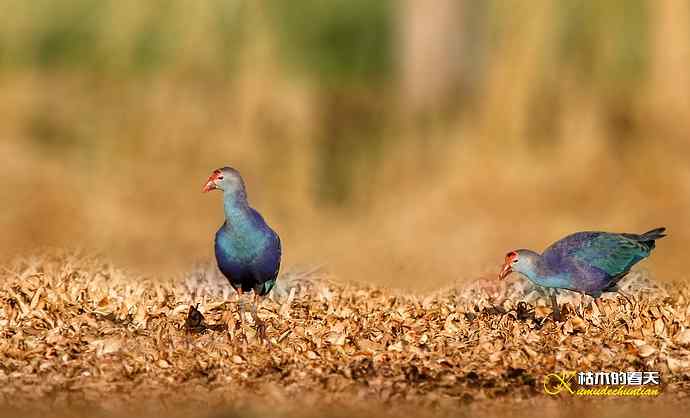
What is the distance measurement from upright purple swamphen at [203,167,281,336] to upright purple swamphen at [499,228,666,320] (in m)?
0.64

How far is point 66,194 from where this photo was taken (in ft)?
18.3

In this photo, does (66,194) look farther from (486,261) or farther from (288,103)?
(486,261)

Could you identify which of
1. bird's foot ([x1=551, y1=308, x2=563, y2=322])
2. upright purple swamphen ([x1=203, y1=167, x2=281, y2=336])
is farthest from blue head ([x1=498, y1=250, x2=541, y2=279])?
upright purple swamphen ([x1=203, y1=167, x2=281, y2=336])

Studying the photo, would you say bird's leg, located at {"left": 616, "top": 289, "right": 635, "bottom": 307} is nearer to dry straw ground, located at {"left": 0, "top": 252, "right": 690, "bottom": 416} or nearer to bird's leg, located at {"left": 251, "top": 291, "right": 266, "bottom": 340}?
dry straw ground, located at {"left": 0, "top": 252, "right": 690, "bottom": 416}

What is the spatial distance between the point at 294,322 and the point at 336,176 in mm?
2227

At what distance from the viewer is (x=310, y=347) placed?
11.1ft

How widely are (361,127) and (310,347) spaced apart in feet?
8.90

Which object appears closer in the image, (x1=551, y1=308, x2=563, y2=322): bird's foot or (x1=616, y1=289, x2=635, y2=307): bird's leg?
(x1=551, y1=308, x2=563, y2=322): bird's foot

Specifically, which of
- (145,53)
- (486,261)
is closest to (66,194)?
(145,53)

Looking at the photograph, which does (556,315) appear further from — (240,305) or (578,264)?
(240,305)

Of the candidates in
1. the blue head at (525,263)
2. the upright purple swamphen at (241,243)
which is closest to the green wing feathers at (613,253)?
the blue head at (525,263)

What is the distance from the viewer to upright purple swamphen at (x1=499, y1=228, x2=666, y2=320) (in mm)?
3551

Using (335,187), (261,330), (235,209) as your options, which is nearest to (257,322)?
(261,330)

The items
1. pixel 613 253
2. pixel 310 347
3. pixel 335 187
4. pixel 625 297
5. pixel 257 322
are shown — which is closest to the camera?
pixel 310 347
